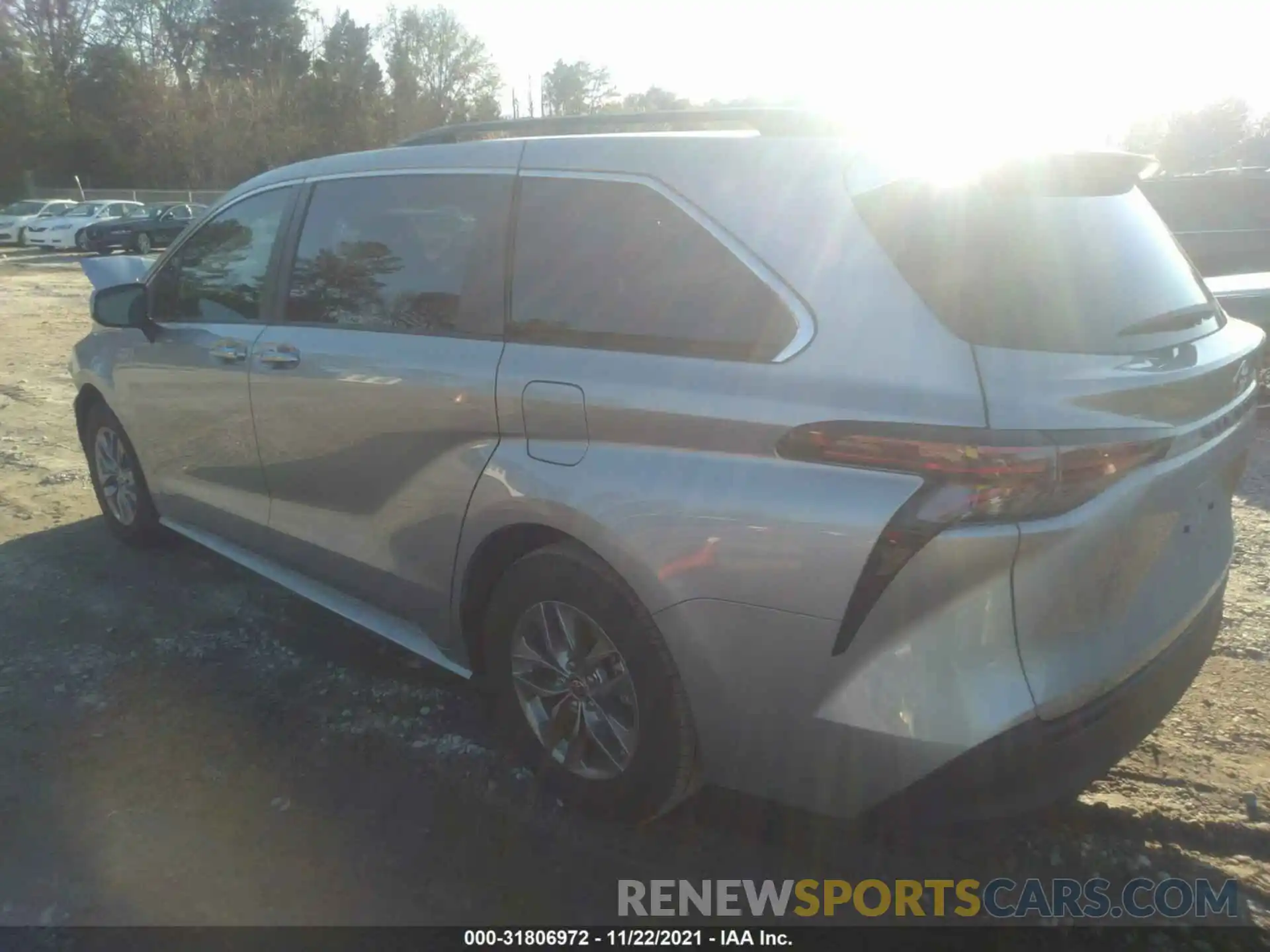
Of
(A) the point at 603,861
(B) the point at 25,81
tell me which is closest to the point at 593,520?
(A) the point at 603,861

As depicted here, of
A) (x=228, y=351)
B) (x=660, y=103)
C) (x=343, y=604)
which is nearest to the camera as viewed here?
(x=343, y=604)

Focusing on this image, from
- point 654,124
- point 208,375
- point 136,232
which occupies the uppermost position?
point 654,124

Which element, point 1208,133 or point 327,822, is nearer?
point 327,822

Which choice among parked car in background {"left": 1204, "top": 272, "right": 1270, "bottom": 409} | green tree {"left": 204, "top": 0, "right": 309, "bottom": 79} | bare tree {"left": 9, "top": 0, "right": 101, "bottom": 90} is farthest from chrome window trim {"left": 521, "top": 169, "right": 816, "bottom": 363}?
green tree {"left": 204, "top": 0, "right": 309, "bottom": 79}

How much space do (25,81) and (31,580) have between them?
48028 mm

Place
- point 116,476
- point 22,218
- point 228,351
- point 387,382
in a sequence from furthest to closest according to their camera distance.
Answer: point 22,218
point 116,476
point 228,351
point 387,382

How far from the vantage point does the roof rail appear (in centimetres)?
265

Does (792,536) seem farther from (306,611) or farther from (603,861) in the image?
(306,611)

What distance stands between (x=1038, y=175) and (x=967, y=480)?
85cm

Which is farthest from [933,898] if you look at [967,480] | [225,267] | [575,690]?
[225,267]

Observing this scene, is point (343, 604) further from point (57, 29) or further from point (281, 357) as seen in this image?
point (57, 29)

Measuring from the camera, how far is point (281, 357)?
3707 mm

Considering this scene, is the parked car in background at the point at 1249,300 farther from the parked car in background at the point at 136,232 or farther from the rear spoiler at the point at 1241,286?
→ the parked car in background at the point at 136,232

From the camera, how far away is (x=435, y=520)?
3.12 m
